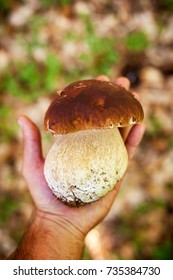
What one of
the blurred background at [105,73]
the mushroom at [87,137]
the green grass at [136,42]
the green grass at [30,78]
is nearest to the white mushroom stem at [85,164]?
the mushroom at [87,137]

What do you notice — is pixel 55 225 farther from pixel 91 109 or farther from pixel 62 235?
pixel 91 109

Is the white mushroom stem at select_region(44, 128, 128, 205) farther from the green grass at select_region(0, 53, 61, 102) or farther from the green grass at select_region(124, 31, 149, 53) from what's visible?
the green grass at select_region(124, 31, 149, 53)

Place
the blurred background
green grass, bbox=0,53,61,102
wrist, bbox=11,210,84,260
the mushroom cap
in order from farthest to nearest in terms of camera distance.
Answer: green grass, bbox=0,53,61,102, the blurred background, wrist, bbox=11,210,84,260, the mushroom cap

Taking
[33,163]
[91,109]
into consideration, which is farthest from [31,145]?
[91,109]

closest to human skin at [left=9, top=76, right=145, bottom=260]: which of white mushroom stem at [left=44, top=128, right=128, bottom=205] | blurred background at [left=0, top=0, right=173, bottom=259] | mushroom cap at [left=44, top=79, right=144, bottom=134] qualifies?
white mushroom stem at [left=44, top=128, right=128, bottom=205]

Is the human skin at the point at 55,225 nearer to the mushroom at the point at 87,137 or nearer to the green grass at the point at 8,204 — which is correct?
the mushroom at the point at 87,137
